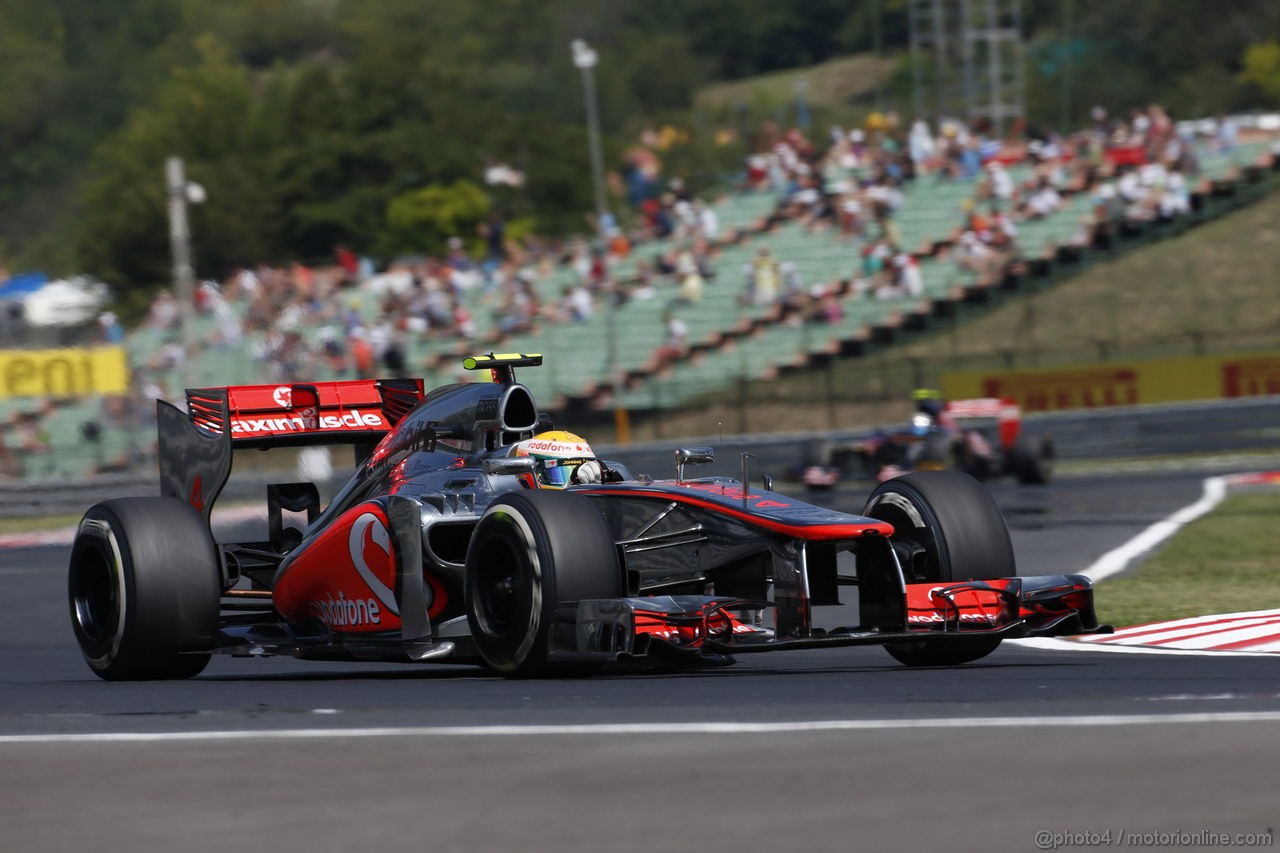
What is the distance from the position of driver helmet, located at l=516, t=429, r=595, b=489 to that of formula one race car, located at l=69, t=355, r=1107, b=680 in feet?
0.25

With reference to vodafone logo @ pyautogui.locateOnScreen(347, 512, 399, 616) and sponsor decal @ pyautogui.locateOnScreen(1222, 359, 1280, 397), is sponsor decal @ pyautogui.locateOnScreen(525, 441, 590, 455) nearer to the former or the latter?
vodafone logo @ pyautogui.locateOnScreen(347, 512, 399, 616)

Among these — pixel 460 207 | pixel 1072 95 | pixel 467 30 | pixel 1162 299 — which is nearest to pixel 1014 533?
pixel 1162 299

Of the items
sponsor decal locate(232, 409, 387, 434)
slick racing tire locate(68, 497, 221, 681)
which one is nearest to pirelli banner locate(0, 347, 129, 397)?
sponsor decal locate(232, 409, 387, 434)

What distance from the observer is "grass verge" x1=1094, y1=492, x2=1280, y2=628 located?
11.8 meters

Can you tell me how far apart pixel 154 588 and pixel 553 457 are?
1.98 m

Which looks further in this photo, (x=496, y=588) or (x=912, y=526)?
(x=912, y=526)

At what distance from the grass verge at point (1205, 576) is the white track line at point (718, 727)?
5205mm

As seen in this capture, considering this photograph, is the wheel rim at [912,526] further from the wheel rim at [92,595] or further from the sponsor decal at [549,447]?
the wheel rim at [92,595]

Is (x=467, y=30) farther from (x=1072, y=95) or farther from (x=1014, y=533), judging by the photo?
(x=1014, y=533)

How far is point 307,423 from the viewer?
10586 mm

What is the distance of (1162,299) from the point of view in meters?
32.0

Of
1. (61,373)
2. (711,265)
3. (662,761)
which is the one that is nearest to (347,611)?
(662,761)

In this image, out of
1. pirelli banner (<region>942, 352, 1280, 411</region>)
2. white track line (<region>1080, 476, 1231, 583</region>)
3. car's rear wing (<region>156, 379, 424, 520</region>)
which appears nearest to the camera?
car's rear wing (<region>156, 379, 424, 520</region>)

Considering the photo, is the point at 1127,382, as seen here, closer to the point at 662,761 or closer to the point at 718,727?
the point at 718,727
